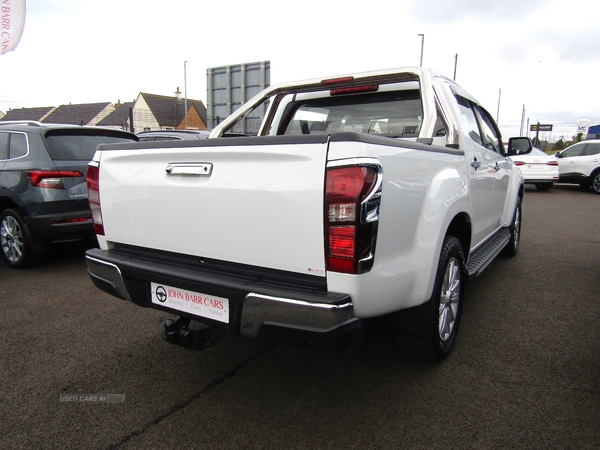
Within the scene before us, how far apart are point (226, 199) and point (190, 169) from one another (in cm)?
29

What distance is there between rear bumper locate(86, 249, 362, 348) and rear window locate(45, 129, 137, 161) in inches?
126

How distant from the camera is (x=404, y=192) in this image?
213 cm

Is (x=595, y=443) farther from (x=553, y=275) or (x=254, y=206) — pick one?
(x=553, y=275)

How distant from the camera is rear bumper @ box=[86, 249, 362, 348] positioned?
188 centimetres

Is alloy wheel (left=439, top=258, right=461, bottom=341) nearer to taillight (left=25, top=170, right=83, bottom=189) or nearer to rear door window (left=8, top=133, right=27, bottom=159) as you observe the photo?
taillight (left=25, top=170, right=83, bottom=189)

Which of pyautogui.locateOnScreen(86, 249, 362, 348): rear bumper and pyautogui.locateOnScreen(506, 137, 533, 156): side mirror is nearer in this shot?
pyautogui.locateOnScreen(86, 249, 362, 348): rear bumper

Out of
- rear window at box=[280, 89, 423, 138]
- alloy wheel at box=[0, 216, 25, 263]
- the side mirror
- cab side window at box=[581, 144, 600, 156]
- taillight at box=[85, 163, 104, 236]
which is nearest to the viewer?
taillight at box=[85, 163, 104, 236]

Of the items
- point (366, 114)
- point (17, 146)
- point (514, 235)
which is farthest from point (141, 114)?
point (366, 114)

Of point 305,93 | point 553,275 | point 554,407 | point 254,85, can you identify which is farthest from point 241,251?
point 254,85

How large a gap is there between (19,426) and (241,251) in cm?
144

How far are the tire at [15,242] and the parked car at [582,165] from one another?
50.9 feet

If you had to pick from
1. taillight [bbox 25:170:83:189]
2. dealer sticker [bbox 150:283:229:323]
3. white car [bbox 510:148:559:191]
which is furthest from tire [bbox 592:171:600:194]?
dealer sticker [bbox 150:283:229:323]

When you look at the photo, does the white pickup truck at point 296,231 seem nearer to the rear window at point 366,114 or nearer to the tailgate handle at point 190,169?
the tailgate handle at point 190,169

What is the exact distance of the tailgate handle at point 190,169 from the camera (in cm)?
222
